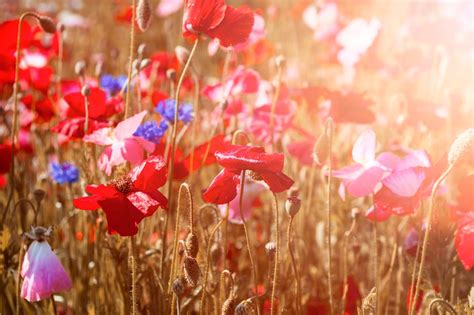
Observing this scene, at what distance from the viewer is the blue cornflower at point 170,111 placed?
1.65 m

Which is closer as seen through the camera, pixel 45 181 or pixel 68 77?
pixel 45 181

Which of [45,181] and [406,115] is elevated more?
[406,115]

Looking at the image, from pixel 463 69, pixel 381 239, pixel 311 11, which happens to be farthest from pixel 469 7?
pixel 381 239

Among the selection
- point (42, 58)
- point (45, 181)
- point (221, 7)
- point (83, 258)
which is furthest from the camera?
point (42, 58)

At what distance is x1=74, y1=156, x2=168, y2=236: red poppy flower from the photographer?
1.12m

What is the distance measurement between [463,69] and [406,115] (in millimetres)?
1477

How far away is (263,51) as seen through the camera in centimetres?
270

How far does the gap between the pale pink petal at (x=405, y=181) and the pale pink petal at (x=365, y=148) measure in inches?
2.9

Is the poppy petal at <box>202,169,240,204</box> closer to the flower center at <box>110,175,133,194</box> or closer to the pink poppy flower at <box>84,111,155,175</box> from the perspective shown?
the flower center at <box>110,175,133,194</box>

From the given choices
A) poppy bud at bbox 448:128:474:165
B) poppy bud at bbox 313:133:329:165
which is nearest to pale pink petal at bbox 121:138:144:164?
poppy bud at bbox 313:133:329:165

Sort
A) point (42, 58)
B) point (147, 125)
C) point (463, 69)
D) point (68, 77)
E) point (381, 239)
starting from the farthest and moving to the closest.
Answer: point (68, 77) < point (463, 69) < point (42, 58) < point (381, 239) < point (147, 125)

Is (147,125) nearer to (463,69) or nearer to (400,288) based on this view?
(400,288)

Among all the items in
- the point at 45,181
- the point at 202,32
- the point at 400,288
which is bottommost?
the point at 400,288

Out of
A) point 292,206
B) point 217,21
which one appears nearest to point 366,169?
point 292,206
